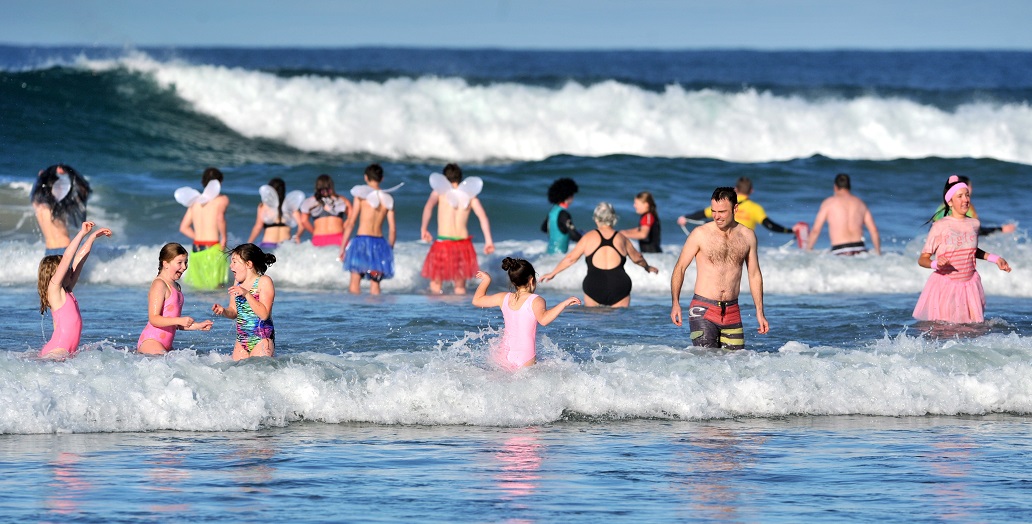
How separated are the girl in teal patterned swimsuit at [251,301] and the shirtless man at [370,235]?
208 inches

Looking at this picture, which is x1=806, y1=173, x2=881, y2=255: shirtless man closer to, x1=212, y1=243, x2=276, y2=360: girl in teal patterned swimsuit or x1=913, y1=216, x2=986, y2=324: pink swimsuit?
x1=913, y1=216, x2=986, y2=324: pink swimsuit

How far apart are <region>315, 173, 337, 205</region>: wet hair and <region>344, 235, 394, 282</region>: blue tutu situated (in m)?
0.98

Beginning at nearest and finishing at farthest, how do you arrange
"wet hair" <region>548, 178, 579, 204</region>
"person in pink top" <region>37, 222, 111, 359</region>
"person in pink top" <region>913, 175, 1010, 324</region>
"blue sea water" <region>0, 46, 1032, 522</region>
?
1. "blue sea water" <region>0, 46, 1032, 522</region>
2. "person in pink top" <region>37, 222, 111, 359</region>
3. "person in pink top" <region>913, 175, 1010, 324</region>
4. "wet hair" <region>548, 178, 579, 204</region>

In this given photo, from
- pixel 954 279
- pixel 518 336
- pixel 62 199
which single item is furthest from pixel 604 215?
pixel 62 199

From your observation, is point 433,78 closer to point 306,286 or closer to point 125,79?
point 125,79

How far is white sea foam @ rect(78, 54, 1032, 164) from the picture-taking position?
34000 mm

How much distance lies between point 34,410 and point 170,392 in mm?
758

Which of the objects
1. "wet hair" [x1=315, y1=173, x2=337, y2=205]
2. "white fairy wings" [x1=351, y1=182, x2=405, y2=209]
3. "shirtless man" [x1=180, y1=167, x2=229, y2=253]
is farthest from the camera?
"wet hair" [x1=315, y1=173, x2=337, y2=205]

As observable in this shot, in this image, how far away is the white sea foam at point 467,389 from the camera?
7.97 meters

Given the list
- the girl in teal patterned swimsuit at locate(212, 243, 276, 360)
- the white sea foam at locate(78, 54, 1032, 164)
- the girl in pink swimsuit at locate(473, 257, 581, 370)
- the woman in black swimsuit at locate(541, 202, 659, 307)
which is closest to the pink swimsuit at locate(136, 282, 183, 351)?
the girl in teal patterned swimsuit at locate(212, 243, 276, 360)

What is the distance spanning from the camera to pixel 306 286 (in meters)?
15.5

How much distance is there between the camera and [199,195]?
567 inches

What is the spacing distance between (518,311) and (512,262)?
1.18 ft

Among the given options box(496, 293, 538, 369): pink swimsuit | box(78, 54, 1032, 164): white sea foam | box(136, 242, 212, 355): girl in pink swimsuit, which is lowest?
box(496, 293, 538, 369): pink swimsuit
